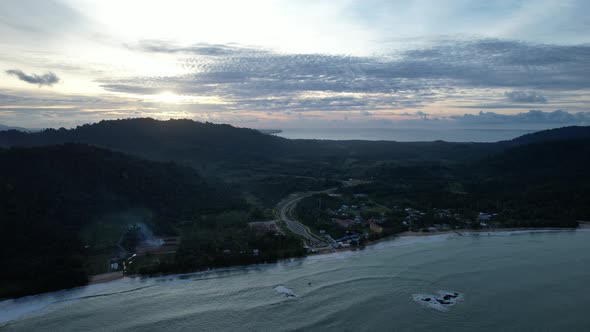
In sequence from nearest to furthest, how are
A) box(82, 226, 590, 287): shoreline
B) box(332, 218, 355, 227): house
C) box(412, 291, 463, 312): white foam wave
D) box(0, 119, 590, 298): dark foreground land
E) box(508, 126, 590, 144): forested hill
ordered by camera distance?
box(412, 291, 463, 312): white foam wave < box(82, 226, 590, 287): shoreline < box(0, 119, 590, 298): dark foreground land < box(332, 218, 355, 227): house < box(508, 126, 590, 144): forested hill

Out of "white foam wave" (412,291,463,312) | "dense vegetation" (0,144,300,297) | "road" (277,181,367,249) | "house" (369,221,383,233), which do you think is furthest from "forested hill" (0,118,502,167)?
"white foam wave" (412,291,463,312)

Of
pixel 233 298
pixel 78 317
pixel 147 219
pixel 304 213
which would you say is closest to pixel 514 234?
pixel 304 213

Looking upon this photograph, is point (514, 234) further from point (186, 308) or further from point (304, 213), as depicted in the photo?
point (186, 308)

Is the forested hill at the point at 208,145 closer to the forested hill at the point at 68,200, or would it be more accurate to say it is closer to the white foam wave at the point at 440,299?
the forested hill at the point at 68,200

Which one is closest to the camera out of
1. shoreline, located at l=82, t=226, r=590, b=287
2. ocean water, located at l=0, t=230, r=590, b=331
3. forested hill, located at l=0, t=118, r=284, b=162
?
ocean water, located at l=0, t=230, r=590, b=331

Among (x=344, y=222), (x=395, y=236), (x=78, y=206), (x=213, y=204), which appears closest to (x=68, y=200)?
(x=78, y=206)

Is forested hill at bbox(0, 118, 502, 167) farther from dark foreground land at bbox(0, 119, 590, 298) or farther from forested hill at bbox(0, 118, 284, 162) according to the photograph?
dark foreground land at bbox(0, 119, 590, 298)
